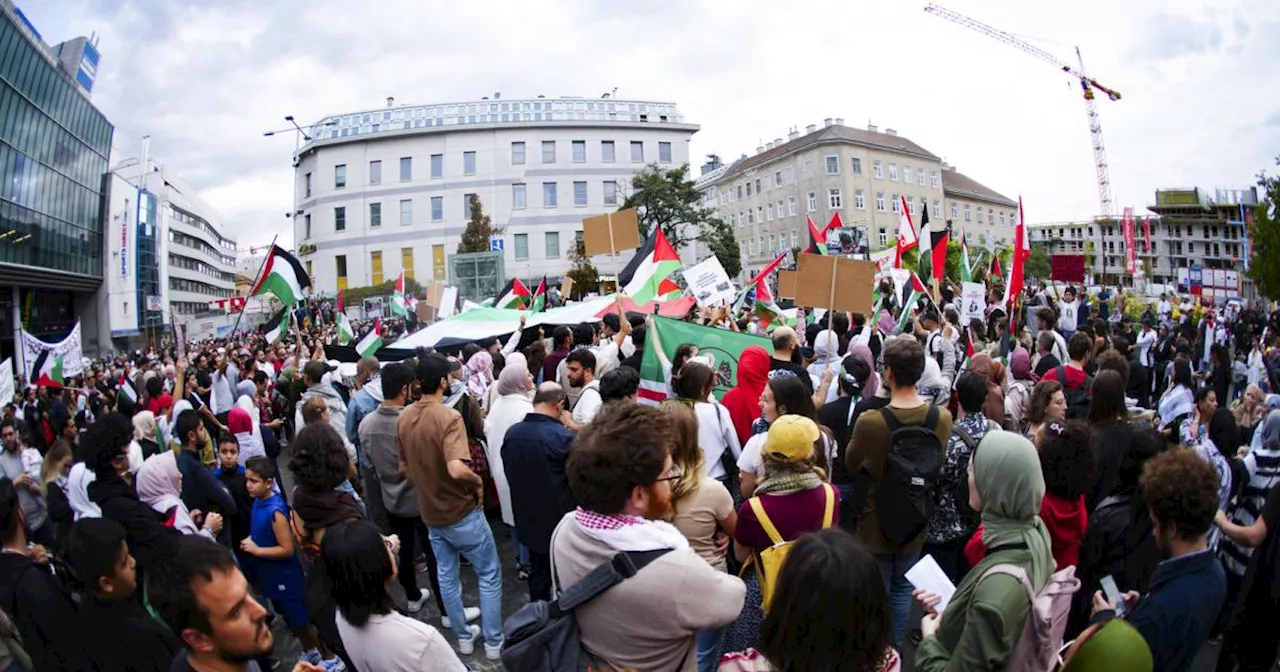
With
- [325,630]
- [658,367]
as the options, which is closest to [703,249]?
[658,367]

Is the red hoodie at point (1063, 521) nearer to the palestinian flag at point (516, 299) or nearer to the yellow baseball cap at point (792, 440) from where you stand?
the yellow baseball cap at point (792, 440)

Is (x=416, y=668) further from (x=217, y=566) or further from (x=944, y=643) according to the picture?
(x=944, y=643)

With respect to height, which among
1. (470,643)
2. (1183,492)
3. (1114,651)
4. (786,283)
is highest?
(786,283)

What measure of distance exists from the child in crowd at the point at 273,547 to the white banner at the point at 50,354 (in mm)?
7832

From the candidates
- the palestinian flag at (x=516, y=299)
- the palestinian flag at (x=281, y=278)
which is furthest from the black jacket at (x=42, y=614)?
the palestinian flag at (x=516, y=299)

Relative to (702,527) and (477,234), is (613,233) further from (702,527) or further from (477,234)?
(477,234)

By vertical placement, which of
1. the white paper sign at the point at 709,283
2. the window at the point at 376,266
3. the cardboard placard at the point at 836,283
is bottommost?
the cardboard placard at the point at 836,283

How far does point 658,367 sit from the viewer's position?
680cm

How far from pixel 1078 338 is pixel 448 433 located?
5390mm

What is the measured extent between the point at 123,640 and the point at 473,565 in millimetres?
2287

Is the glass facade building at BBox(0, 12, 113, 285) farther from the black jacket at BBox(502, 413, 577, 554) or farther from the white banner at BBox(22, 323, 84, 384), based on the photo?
the black jacket at BBox(502, 413, 577, 554)

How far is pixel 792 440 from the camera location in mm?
3150

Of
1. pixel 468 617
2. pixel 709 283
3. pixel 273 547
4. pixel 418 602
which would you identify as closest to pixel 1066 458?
pixel 468 617

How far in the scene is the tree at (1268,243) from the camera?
28.9 metres
